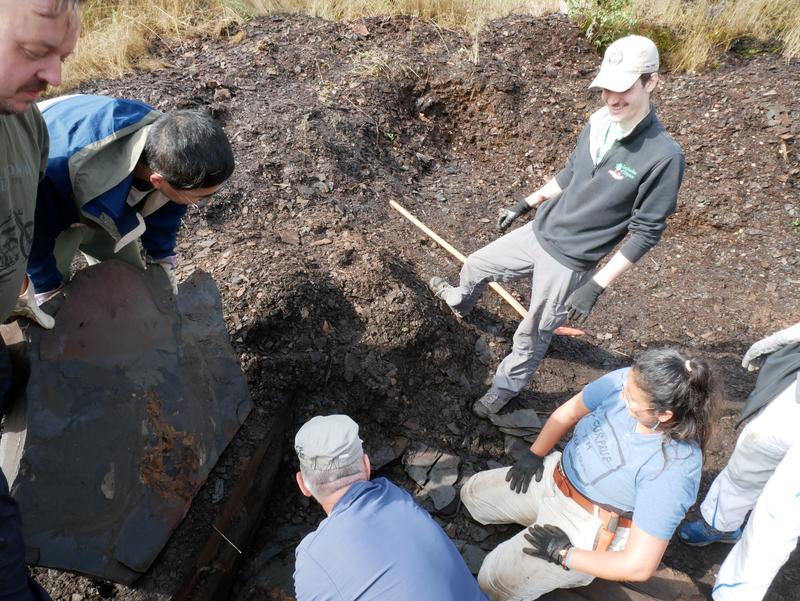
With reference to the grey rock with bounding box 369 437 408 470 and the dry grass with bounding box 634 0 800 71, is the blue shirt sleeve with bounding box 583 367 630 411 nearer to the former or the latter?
the grey rock with bounding box 369 437 408 470

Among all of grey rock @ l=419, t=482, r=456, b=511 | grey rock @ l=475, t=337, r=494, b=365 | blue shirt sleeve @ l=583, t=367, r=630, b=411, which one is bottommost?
grey rock @ l=419, t=482, r=456, b=511

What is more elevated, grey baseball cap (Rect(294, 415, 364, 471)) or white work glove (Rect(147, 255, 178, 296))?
grey baseball cap (Rect(294, 415, 364, 471))

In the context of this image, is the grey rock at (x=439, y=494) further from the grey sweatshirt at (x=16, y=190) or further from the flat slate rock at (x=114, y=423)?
the grey sweatshirt at (x=16, y=190)

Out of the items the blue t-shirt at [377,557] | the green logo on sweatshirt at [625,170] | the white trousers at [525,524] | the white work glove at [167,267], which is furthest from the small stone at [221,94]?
the blue t-shirt at [377,557]

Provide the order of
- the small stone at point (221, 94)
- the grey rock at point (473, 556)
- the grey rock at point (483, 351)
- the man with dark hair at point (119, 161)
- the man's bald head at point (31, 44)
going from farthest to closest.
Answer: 1. the small stone at point (221, 94)
2. the grey rock at point (483, 351)
3. the grey rock at point (473, 556)
4. the man with dark hair at point (119, 161)
5. the man's bald head at point (31, 44)

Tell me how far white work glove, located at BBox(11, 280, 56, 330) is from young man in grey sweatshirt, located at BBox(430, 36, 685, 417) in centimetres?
227

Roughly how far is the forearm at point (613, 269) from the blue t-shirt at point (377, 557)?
161 cm

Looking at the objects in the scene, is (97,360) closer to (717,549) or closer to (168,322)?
(168,322)

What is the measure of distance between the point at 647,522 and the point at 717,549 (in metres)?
1.56

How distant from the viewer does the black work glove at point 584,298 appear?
113 inches

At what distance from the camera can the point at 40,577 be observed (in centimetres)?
223

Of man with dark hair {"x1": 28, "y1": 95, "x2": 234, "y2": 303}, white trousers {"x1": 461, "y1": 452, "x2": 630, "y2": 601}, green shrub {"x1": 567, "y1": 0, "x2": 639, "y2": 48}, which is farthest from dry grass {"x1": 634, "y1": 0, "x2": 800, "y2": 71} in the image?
man with dark hair {"x1": 28, "y1": 95, "x2": 234, "y2": 303}

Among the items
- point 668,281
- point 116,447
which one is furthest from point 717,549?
point 116,447

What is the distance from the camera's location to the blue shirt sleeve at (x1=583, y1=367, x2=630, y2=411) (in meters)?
2.40
